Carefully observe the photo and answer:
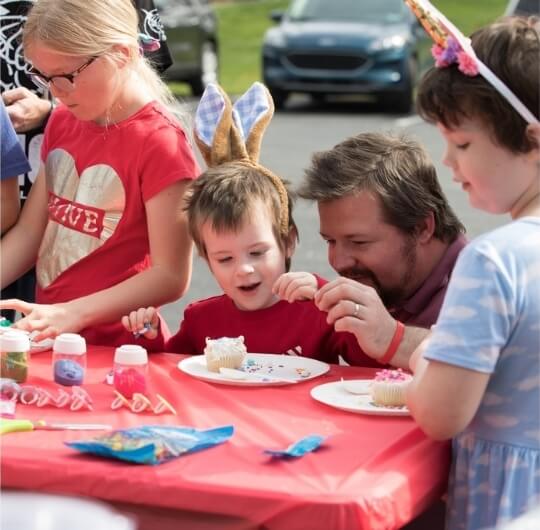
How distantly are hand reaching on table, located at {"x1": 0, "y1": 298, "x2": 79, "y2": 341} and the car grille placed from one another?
13.1m

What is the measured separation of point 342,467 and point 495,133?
66 centimetres

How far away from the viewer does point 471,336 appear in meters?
2.21

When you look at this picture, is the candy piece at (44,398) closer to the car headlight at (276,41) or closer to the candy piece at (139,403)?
the candy piece at (139,403)

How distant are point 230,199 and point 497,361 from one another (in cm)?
97

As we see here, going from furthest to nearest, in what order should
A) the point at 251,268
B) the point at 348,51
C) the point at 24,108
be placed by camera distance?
the point at 348,51 < the point at 24,108 < the point at 251,268

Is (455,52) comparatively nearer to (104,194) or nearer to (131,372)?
(131,372)

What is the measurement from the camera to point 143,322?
3051mm

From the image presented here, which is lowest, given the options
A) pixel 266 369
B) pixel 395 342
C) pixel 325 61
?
pixel 325 61

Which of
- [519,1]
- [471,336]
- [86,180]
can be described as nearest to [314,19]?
[519,1]

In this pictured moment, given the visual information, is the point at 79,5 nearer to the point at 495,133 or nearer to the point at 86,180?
the point at 86,180

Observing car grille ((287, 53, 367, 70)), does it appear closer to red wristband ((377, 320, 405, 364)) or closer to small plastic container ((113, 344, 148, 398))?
red wristband ((377, 320, 405, 364))

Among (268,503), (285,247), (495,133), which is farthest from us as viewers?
(285,247)

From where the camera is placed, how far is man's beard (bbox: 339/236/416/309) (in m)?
3.15

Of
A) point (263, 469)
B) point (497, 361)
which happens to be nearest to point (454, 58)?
point (497, 361)
